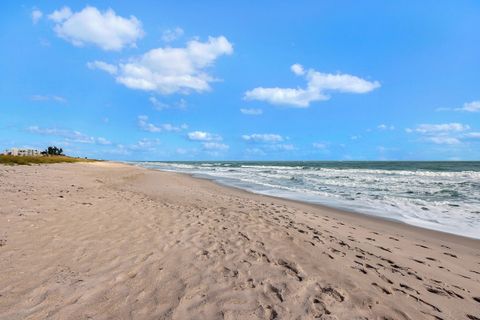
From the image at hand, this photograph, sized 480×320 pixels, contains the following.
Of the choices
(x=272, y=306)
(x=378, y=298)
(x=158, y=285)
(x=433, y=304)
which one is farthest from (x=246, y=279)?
(x=433, y=304)

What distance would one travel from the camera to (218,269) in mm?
5250

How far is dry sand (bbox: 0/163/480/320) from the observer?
4.01 metres

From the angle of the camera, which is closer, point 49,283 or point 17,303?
point 17,303

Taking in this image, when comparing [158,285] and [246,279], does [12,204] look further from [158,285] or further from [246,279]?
[246,279]

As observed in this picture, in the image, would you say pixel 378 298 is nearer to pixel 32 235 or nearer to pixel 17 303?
pixel 17 303

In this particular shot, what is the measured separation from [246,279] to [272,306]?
2.81ft

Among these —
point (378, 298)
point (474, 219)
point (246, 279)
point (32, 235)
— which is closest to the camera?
point (378, 298)

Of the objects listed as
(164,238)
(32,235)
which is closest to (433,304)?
(164,238)

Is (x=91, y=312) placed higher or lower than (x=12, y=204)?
lower

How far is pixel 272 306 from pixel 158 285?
1.74 meters

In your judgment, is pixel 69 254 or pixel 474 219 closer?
pixel 69 254

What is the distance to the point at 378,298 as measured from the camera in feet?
14.4

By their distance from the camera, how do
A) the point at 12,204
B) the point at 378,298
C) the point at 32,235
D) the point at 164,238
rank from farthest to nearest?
the point at 12,204 < the point at 164,238 < the point at 32,235 < the point at 378,298

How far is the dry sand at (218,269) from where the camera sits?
4012 millimetres
